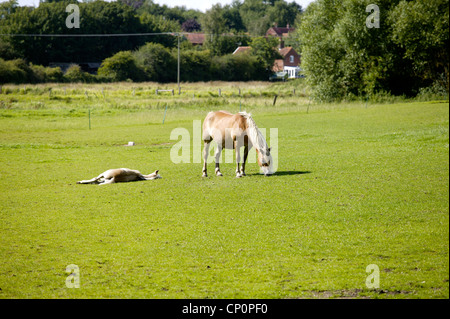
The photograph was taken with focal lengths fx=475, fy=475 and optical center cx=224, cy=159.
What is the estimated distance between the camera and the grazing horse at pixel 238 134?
14.7m

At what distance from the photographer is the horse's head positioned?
48.8ft

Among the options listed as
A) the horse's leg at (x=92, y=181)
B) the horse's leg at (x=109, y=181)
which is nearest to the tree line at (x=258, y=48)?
the horse's leg at (x=109, y=181)

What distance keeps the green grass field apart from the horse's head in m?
0.37

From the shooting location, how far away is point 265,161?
1522 cm

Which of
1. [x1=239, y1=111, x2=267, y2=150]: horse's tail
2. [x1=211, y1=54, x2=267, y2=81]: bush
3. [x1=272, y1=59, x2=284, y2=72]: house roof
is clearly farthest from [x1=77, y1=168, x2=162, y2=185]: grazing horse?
[x1=272, y1=59, x2=284, y2=72]: house roof

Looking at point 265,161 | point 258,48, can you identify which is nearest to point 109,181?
point 265,161

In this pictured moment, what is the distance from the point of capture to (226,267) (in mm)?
7773

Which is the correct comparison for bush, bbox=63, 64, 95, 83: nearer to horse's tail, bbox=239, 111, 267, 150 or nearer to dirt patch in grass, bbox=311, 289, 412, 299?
horse's tail, bbox=239, 111, 267, 150

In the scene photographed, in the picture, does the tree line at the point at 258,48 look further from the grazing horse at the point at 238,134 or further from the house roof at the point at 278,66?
the grazing horse at the point at 238,134

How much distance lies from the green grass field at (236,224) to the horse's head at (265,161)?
367mm
